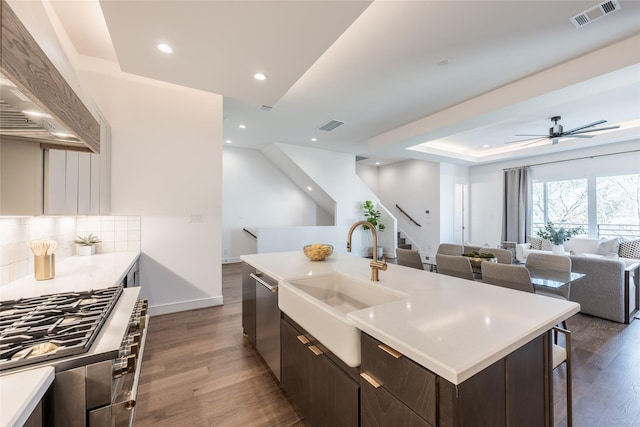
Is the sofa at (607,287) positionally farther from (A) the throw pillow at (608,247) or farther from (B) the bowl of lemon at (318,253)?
(B) the bowl of lemon at (318,253)

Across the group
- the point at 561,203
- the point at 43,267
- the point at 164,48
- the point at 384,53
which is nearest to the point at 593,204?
the point at 561,203

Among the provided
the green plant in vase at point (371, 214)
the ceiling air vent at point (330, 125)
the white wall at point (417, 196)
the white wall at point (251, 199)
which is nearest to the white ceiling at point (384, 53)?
the ceiling air vent at point (330, 125)

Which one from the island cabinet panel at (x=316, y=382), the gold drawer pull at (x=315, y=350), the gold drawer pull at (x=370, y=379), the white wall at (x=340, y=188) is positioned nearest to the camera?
the gold drawer pull at (x=370, y=379)

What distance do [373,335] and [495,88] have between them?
3822 millimetres

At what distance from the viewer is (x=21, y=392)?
2.23 feet

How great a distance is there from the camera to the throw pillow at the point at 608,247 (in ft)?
14.7

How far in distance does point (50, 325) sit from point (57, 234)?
1871mm

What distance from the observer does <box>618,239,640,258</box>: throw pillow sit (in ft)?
14.3

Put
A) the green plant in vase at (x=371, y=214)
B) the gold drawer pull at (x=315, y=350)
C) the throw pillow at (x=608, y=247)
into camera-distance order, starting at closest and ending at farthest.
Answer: the gold drawer pull at (x=315, y=350), the throw pillow at (x=608, y=247), the green plant in vase at (x=371, y=214)

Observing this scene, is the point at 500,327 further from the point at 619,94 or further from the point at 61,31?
the point at 619,94

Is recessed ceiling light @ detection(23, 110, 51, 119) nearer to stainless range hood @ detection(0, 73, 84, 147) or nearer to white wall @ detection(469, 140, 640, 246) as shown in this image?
stainless range hood @ detection(0, 73, 84, 147)

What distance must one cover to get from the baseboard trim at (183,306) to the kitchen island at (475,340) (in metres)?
2.92

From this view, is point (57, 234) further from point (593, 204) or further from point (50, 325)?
point (593, 204)

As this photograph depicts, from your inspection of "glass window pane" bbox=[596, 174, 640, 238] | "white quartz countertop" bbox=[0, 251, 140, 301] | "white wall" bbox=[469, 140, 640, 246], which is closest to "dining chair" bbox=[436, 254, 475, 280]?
"white quartz countertop" bbox=[0, 251, 140, 301]
